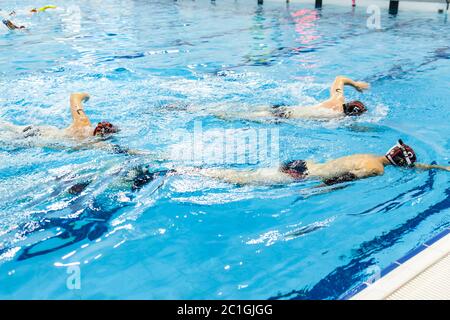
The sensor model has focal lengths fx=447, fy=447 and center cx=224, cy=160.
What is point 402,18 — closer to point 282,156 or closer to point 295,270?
point 282,156

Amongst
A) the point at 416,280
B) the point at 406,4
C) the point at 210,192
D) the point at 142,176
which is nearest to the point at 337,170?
the point at 210,192

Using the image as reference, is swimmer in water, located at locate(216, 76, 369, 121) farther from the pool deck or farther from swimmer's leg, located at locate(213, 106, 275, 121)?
the pool deck

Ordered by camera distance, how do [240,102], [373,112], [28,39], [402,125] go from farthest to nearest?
[28,39] < [240,102] < [373,112] < [402,125]

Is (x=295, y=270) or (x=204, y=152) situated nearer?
(x=295, y=270)

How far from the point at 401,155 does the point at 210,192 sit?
1.53 m

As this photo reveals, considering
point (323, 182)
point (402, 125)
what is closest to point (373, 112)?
point (402, 125)

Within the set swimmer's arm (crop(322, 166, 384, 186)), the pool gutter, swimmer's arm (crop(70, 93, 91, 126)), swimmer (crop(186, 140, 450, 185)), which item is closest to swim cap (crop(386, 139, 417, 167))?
swimmer (crop(186, 140, 450, 185))

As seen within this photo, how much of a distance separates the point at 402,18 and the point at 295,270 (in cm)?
1245

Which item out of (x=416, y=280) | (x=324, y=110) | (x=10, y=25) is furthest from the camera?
(x=10, y=25)

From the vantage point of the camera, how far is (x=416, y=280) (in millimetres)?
2141

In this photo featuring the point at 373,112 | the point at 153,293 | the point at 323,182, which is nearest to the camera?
the point at 153,293

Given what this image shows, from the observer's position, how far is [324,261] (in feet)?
8.93

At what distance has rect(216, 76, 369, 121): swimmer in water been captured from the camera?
15.9ft

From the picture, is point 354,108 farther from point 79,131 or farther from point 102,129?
point 79,131
